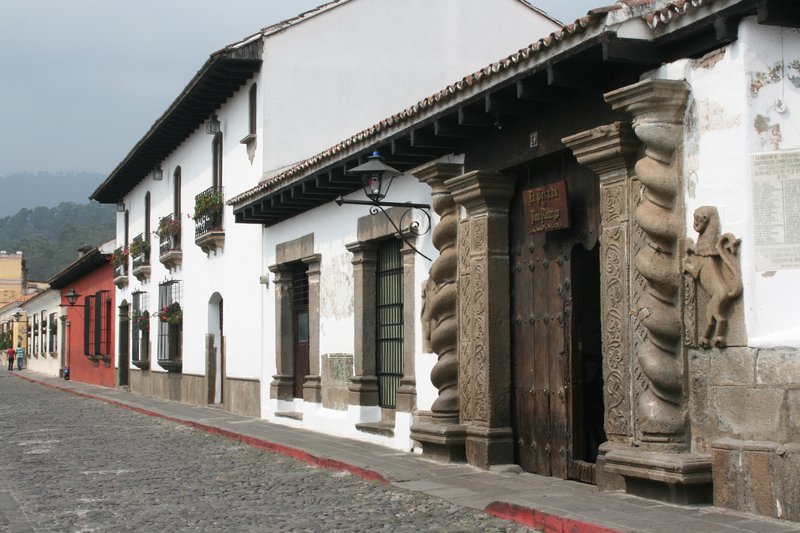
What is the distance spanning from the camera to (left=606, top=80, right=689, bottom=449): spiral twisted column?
7410mm

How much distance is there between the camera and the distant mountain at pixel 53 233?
104500 millimetres

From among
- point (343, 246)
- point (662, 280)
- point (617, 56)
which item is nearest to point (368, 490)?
point (662, 280)

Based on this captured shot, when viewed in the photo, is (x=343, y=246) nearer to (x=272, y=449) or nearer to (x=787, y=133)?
(x=272, y=449)

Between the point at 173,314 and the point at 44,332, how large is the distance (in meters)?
28.3

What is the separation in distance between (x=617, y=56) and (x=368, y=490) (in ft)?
13.9

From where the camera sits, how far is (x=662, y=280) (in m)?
7.43

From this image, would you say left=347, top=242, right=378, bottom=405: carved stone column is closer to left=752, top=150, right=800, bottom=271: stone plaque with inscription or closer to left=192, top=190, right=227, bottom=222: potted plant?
left=752, top=150, right=800, bottom=271: stone plaque with inscription

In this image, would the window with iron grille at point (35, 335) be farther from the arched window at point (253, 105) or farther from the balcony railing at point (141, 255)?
the arched window at point (253, 105)

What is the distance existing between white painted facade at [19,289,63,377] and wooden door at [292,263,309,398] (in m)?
28.2

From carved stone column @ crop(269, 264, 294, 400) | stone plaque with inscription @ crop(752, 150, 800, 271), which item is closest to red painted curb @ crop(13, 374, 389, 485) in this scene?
carved stone column @ crop(269, 264, 294, 400)

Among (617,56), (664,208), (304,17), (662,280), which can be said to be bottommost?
(662,280)

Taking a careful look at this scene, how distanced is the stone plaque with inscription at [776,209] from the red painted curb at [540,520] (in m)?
1.99

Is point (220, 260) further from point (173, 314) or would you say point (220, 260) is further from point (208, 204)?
point (173, 314)

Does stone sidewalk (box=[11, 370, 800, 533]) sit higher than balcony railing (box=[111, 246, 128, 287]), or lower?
lower
